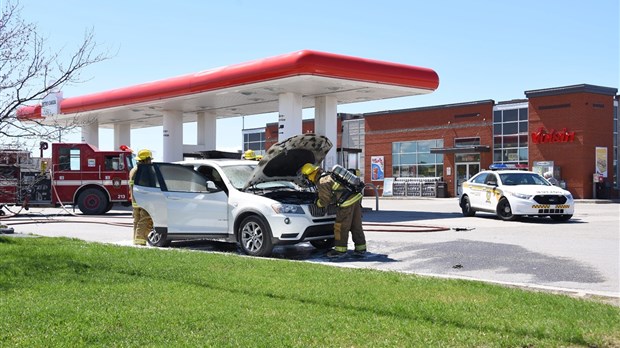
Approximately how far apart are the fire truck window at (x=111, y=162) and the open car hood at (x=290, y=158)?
13109 millimetres

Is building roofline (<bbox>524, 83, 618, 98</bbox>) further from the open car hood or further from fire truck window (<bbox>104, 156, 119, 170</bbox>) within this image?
the open car hood

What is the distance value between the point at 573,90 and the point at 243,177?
29734mm

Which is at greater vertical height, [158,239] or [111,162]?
[111,162]

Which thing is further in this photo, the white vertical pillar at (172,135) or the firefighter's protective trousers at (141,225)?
the white vertical pillar at (172,135)

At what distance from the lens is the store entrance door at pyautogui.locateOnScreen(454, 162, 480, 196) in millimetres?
42047

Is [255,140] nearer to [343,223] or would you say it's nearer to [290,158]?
[290,158]

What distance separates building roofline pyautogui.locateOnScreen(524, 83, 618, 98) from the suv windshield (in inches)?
1140

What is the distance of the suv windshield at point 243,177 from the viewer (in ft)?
37.0

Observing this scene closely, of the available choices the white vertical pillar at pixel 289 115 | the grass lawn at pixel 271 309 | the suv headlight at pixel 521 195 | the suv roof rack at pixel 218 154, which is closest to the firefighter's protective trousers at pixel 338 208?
the grass lawn at pixel 271 309

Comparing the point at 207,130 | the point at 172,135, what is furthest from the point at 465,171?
the point at 172,135

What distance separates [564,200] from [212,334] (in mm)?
15022

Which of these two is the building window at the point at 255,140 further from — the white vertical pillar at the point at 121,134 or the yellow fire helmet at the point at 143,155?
the yellow fire helmet at the point at 143,155

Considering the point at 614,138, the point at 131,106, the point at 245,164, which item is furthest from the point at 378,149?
the point at 245,164

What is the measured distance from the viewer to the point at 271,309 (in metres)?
5.85
